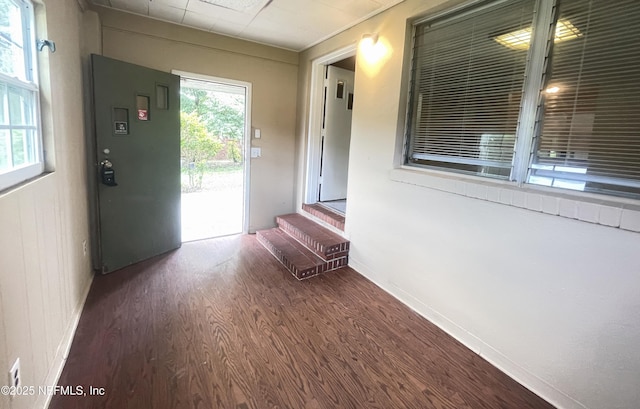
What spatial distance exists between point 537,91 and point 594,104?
0.30 meters

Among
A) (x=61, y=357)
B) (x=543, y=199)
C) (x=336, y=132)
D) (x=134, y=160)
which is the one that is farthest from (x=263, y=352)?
(x=336, y=132)

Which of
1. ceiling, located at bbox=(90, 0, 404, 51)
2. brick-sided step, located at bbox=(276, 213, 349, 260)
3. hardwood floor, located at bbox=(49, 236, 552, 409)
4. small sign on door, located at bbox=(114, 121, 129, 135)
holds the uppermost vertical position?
ceiling, located at bbox=(90, 0, 404, 51)

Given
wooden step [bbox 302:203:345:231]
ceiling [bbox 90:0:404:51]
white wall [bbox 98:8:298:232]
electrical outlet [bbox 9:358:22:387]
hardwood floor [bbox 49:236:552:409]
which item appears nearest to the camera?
electrical outlet [bbox 9:358:22:387]

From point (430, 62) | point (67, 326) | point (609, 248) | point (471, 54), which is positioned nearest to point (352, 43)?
point (430, 62)

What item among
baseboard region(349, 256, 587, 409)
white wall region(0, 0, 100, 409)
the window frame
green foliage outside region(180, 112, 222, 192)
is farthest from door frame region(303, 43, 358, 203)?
the window frame

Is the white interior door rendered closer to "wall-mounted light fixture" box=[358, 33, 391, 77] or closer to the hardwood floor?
"wall-mounted light fixture" box=[358, 33, 391, 77]

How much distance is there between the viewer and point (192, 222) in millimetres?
4305

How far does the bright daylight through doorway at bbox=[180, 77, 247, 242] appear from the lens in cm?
380

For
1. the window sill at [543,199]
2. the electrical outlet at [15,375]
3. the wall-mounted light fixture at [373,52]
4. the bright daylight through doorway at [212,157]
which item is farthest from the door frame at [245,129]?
the electrical outlet at [15,375]

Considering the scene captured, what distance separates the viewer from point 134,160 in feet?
10.0

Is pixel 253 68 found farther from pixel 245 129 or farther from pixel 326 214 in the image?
pixel 326 214

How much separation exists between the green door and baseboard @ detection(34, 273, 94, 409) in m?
0.80

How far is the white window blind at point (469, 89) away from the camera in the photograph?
6.59ft

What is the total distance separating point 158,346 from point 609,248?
2.60 m
